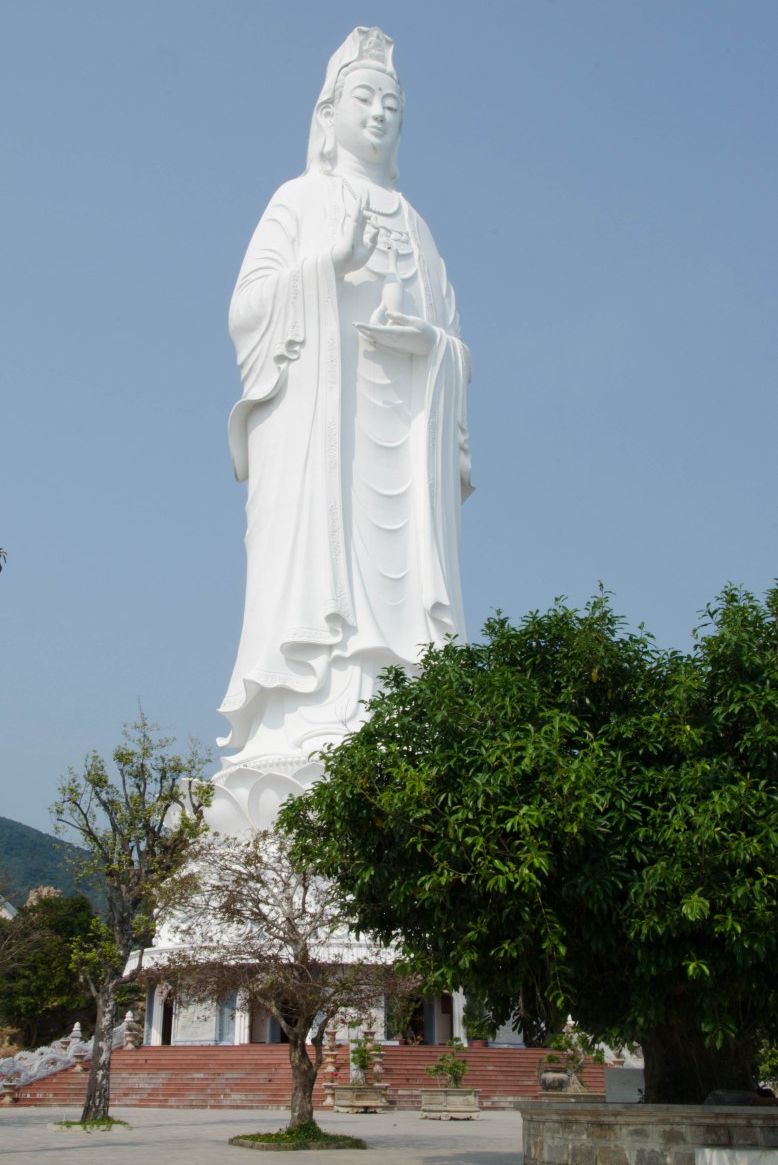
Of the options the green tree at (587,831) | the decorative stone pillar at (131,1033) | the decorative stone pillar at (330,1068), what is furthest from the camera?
the decorative stone pillar at (131,1033)

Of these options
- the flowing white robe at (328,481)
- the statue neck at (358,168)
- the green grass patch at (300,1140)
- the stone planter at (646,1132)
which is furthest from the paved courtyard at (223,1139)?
the statue neck at (358,168)

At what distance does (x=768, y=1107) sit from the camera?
8.78 meters

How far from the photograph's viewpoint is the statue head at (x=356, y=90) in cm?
2442

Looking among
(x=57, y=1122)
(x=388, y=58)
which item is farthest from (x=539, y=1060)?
(x=388, y=58)

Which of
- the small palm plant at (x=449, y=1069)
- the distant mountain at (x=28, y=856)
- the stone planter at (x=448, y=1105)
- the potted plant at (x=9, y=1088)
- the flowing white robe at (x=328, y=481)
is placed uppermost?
the distant mountain at (x=28, y=856)

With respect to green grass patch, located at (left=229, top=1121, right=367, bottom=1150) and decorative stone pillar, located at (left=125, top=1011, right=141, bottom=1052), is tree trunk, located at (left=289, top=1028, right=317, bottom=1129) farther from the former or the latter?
decorative stone pillar, located at (left=125, top=1011, right=141, bottom=1052)

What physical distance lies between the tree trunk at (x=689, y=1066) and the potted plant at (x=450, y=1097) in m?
6.95

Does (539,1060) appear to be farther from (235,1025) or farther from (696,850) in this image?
(696,850)

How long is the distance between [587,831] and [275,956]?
5461mm

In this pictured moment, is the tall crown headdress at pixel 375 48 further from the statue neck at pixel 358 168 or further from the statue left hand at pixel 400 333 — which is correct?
the statue left hand at pixel 400 333

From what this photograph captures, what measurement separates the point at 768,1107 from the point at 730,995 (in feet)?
2.39

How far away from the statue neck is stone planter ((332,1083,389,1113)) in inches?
604

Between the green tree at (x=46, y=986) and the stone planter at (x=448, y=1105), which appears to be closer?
the stone planter at (x=448, y=1105)

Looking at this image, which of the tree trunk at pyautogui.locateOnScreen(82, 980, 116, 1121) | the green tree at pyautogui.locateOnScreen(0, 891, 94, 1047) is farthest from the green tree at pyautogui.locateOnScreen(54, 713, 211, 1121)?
the green tree at pyautogui.locateOnScreen(0, 891, 94, 1047)
